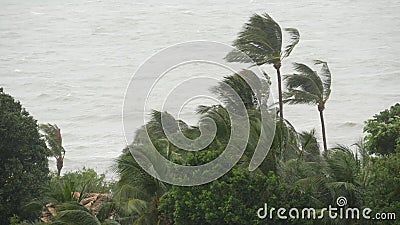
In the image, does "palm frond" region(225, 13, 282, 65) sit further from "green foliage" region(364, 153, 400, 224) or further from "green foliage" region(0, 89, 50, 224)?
"green foliage" region(364, 153, 400, 224)

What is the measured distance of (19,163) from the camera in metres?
13.2

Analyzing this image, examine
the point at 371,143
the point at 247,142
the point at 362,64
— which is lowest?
the point at 362,64

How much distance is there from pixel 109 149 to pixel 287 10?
3686 centimetres

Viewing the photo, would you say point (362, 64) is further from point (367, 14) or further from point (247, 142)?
point (247, 142)

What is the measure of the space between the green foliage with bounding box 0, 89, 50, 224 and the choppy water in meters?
22.0

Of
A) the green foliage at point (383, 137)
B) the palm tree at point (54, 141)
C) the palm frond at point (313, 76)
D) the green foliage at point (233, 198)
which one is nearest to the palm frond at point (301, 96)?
the palm frond at point (313, 76)

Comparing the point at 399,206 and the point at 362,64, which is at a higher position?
the point at 399,206

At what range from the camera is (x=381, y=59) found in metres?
54.2

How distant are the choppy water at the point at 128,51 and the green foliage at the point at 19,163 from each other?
22.0 m

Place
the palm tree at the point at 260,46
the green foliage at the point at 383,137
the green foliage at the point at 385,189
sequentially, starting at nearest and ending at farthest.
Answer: the green foliage at the point at 385,189
the green foliage at the point at 383,137
the palm tree at the point at 260,46

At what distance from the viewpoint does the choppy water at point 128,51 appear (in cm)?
4359

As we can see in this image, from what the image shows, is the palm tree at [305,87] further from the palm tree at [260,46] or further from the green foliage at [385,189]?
the green foliage at [385,189]

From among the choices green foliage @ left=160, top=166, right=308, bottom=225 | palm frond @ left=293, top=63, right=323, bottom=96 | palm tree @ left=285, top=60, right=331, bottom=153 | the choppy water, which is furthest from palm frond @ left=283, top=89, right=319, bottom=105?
the choppy water

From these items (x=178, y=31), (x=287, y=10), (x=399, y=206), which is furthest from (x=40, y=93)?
(x=399, y=206)
